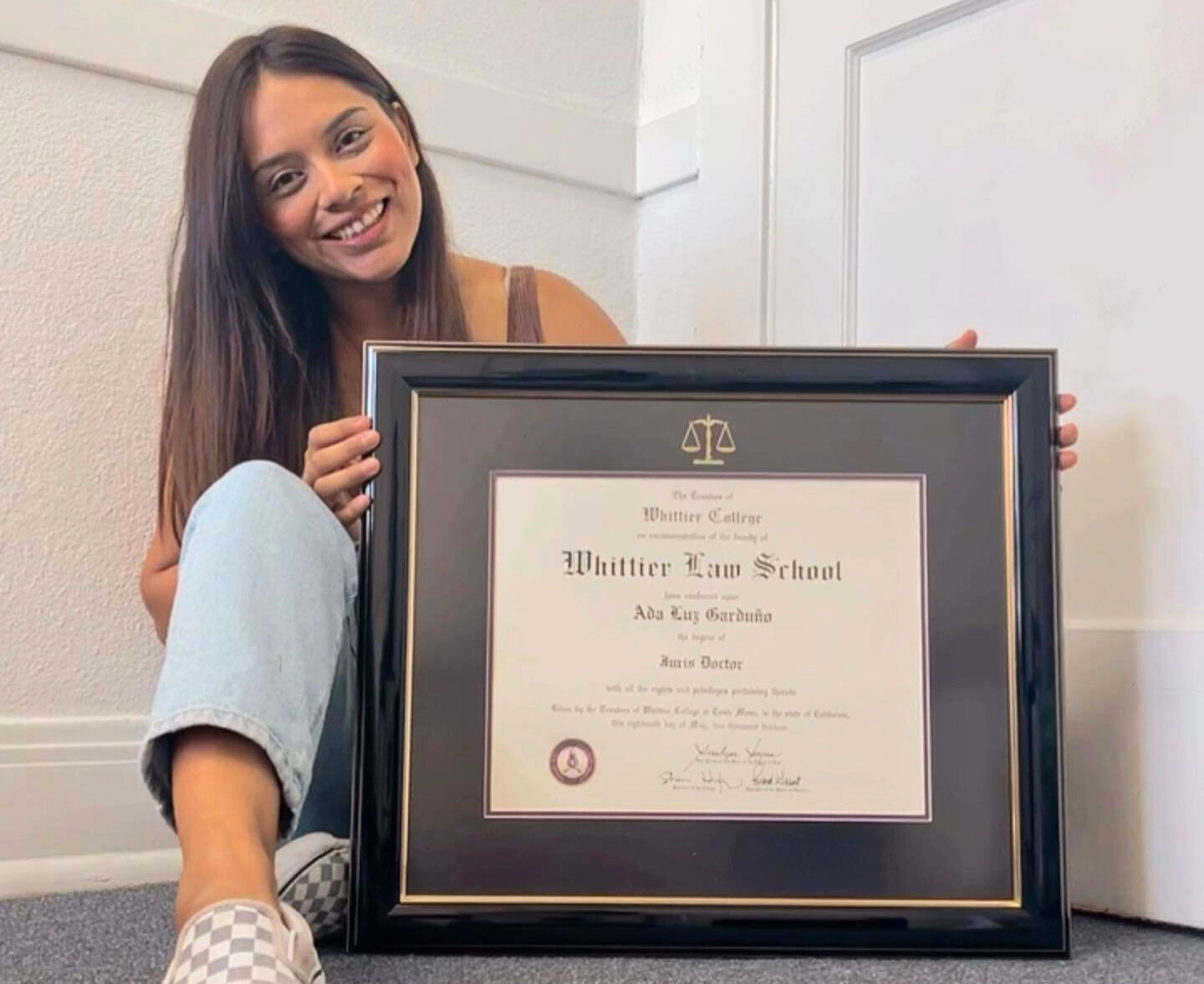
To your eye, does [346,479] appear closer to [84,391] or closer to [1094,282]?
[84,391]

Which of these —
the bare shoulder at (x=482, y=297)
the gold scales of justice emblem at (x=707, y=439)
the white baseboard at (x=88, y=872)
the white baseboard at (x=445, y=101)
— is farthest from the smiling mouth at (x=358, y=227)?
the white baseboard at (x=88, y=872)

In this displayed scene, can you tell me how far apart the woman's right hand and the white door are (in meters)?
0.56

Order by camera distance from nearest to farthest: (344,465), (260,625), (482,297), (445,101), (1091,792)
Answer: (260,625) → (344,465) → (1091,792) → (482,297) → (445,101)

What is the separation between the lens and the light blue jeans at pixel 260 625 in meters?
0.69

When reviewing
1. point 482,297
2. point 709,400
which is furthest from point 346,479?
point 482,297

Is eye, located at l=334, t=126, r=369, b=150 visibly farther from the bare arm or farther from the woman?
the bare arm

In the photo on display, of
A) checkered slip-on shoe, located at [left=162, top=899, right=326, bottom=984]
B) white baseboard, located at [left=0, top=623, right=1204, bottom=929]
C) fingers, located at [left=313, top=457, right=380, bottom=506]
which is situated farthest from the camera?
white baseboard, located at [left=0, top=623, right=1204, bottom=929]

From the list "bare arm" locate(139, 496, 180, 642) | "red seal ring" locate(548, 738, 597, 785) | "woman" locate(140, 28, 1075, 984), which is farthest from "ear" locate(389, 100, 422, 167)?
"red seal ring" locate(548, 738, 597, 785)

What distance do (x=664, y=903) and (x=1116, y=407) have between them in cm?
53

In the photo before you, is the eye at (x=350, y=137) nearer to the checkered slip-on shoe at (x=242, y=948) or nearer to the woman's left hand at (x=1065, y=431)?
the woman's left hand at (x=1065, y=431)

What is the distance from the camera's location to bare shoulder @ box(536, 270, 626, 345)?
4.02 feet

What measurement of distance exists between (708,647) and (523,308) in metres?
0.54

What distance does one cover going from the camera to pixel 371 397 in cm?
81

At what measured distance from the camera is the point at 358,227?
3.65 ft
